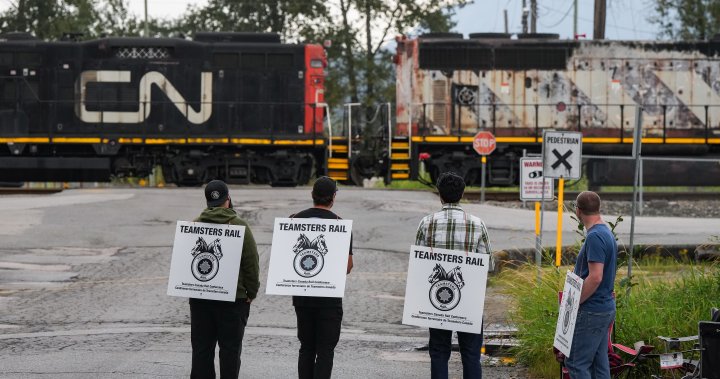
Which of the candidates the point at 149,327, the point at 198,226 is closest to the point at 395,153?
the point at 149,327

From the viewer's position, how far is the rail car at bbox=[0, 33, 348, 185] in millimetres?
28531

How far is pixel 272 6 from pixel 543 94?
79.4 feet

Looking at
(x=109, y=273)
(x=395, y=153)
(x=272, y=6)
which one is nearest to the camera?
(x=109, y=273)

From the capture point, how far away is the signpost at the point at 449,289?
27.2 ft

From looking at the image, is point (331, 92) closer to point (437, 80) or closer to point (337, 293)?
point (437, 80)

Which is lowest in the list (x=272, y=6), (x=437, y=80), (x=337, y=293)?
(x=337, y=293)

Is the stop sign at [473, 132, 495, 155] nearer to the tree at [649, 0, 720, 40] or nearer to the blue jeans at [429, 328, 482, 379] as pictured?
the blue jeans at [429, 328, 482, 379]

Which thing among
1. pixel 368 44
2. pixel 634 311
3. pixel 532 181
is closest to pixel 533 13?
pixel 368 44

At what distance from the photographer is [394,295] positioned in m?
15.2

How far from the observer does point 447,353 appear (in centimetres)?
839

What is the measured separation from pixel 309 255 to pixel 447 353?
1.30 metres

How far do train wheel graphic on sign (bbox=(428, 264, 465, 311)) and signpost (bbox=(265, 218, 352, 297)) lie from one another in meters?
0.71

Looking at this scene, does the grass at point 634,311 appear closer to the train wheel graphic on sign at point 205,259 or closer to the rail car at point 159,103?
the train wheel graphic on sign at point 205,259

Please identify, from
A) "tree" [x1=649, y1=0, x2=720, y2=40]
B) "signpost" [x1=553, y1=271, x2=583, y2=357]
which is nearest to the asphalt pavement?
"signpost" [x1=553, y1=271, x2=583, y2=357]
